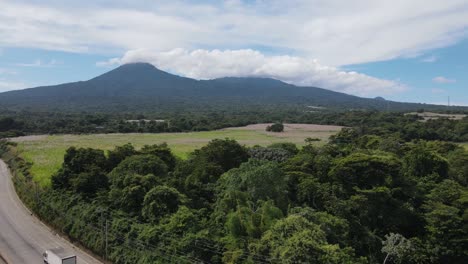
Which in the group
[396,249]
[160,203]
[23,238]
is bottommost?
[23,238]

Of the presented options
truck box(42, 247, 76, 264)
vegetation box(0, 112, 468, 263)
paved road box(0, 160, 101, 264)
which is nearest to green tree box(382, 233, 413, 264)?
vegetation box(0, 112, 468, 263)

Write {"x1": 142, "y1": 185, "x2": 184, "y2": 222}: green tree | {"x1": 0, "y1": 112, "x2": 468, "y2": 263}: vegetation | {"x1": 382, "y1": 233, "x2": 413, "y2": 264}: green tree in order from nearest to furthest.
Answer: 1. {"x1": 0, "y1": 112, "x2": 468, "y2": 263}: vegetation
2. {"x1": 382, "y1": 233, "x2": 413, "y2": 264}: green tree
3. {"x1": 142, "y1": 185, "x2": 184, "y2": 222}: green tree

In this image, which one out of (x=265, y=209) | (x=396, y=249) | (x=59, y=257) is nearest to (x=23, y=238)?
(x=59, y=257)

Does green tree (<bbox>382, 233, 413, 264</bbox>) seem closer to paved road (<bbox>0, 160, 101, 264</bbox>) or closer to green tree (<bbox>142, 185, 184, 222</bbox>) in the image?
green tree (<bbox>142, 185, 184, 222</bbox>)

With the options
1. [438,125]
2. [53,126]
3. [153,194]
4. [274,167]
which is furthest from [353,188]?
[53,126]

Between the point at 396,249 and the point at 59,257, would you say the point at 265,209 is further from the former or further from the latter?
the point at 59,257

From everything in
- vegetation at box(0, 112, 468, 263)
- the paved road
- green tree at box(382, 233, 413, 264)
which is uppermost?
vegetation at box(0, 112, 468, 263)

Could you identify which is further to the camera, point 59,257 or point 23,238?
point 23,238
